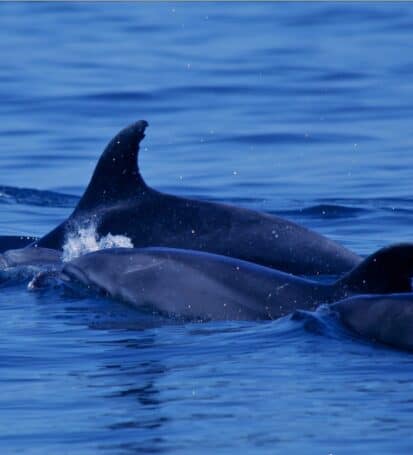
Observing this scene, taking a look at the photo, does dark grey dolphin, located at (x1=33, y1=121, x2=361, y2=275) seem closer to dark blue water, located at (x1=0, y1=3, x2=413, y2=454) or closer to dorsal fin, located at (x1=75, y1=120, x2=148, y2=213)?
dorsal fin, located at (x1=75, y1=120, x2=148, y2=213)

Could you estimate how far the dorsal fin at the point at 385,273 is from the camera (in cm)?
1120

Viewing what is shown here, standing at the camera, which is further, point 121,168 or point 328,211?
point 328,211

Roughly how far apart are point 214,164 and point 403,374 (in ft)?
42.7

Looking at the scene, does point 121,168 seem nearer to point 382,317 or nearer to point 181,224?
point 181,224

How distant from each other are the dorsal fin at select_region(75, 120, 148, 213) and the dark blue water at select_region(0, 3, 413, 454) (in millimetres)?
1420

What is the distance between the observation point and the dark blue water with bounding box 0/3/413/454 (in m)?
9.52

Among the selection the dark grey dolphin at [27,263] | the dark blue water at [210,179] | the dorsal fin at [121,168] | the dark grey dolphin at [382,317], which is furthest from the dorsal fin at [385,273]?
the dorsal fin at [121,168]

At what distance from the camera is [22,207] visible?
64.8 ft

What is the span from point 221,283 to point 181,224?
2618mm

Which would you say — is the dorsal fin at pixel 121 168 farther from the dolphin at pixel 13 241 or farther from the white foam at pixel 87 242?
the dolphin at pixel 13 241

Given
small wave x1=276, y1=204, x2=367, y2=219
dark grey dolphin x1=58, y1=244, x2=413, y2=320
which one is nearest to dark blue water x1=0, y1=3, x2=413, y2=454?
small wave x1=276, y1=204, x2=367, y2=219

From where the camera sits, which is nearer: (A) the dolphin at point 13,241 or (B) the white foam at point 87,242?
(B) the white foam at point 87,242

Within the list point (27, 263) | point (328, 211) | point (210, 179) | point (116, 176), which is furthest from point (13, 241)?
point (210, 179)

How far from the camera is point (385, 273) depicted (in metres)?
11.4
